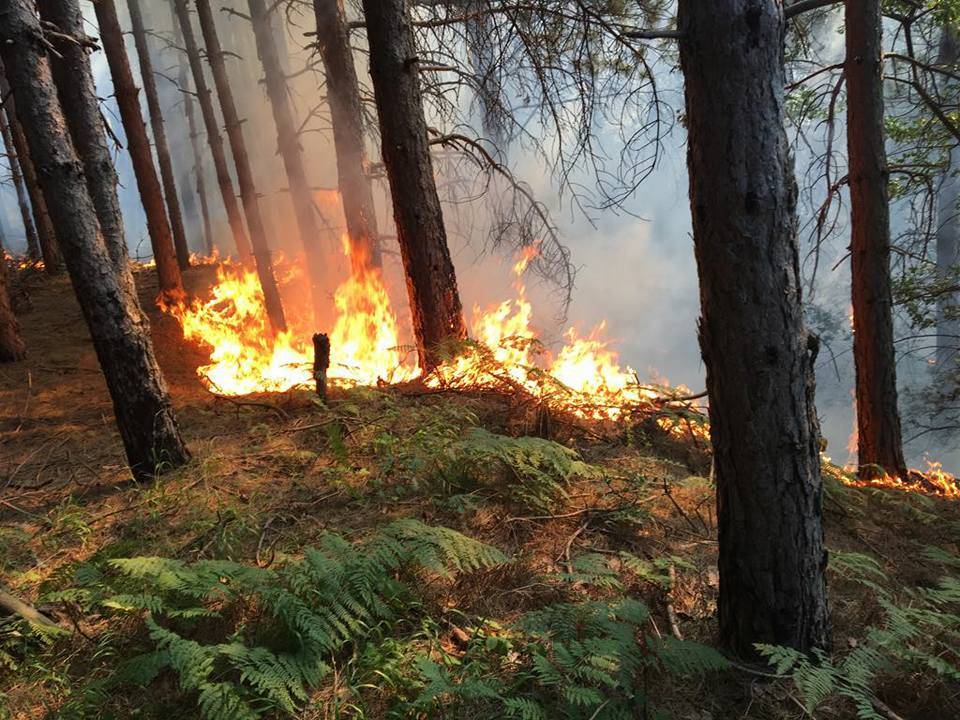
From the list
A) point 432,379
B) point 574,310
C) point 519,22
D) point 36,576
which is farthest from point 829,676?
point 574,310

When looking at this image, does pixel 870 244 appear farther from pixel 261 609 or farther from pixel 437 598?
pixel 261 609

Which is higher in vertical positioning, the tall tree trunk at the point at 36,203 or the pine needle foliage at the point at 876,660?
Answer: the tall tree trunk at the point at 36,203

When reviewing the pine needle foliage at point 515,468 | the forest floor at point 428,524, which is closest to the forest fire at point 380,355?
the forest floor at point 428,524

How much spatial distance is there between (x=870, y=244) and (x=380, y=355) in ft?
20.6

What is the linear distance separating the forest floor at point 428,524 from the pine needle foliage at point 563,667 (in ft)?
0.05

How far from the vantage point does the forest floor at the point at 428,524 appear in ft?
6.87

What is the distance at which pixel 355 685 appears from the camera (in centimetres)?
208

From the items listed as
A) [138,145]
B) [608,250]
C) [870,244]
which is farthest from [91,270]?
[608,250]

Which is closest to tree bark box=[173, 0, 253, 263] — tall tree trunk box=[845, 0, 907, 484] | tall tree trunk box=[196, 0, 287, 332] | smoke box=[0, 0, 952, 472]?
tall tree trunk box=[196, 0, 287, 332]

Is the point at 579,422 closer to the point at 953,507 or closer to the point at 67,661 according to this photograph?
the point at 953,507

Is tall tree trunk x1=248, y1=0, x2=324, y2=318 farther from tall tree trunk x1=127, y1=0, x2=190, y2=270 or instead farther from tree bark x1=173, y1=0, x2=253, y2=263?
tall tree trunk x1=127, y1=0, x2=190, y2=270

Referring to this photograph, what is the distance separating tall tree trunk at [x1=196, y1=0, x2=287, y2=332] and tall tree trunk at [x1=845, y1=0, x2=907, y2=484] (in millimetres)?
8969

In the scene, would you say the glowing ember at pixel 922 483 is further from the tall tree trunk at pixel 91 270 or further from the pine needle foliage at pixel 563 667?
the tall tree trunk at pixel 91 270

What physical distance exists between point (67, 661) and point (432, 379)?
154 inches
